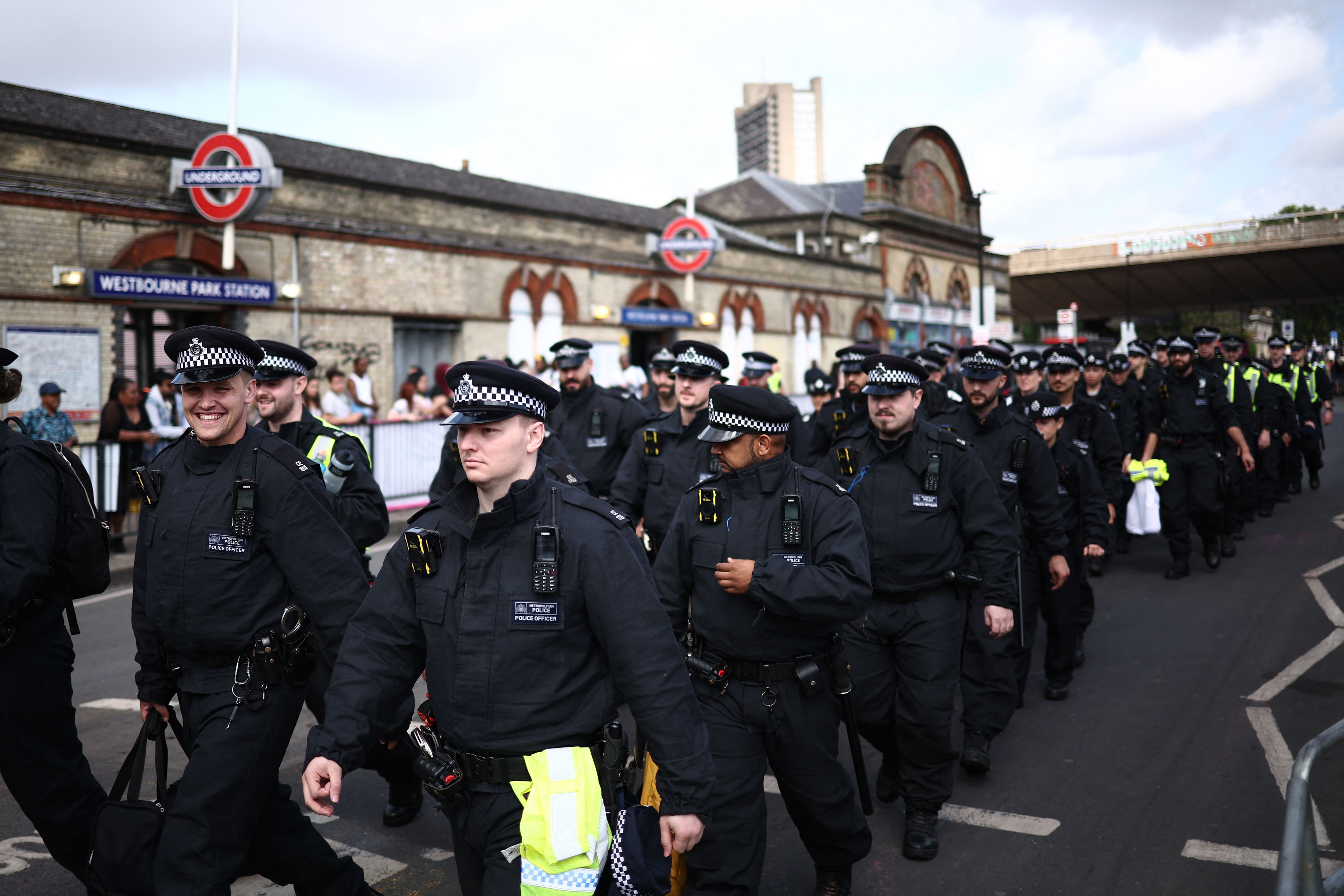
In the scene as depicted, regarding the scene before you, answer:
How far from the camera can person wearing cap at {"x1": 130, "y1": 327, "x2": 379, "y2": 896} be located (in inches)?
139

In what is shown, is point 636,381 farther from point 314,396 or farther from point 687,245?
point 687,245

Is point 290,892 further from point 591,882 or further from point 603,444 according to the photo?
point 603,444

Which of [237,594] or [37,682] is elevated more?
[237,594]

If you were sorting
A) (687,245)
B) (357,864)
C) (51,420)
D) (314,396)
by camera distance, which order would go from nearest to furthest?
(357,864), (51,420), (314,396), (687,245)

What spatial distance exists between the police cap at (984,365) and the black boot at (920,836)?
9.07 ft

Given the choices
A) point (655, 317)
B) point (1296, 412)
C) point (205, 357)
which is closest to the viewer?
point (205, 357)

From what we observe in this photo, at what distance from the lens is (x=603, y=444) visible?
8562mm

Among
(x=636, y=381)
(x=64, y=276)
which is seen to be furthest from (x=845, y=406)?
(x=64, y=276)

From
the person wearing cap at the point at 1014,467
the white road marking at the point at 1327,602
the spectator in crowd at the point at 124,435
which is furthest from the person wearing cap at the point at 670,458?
the spectator in crowd at the point at 124,435

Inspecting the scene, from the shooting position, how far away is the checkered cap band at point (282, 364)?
525cm

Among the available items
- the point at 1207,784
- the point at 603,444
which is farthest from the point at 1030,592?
the point at 603,444

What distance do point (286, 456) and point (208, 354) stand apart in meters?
0.44

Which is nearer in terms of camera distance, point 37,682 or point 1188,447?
point 37,682

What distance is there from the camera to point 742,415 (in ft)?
13.9
